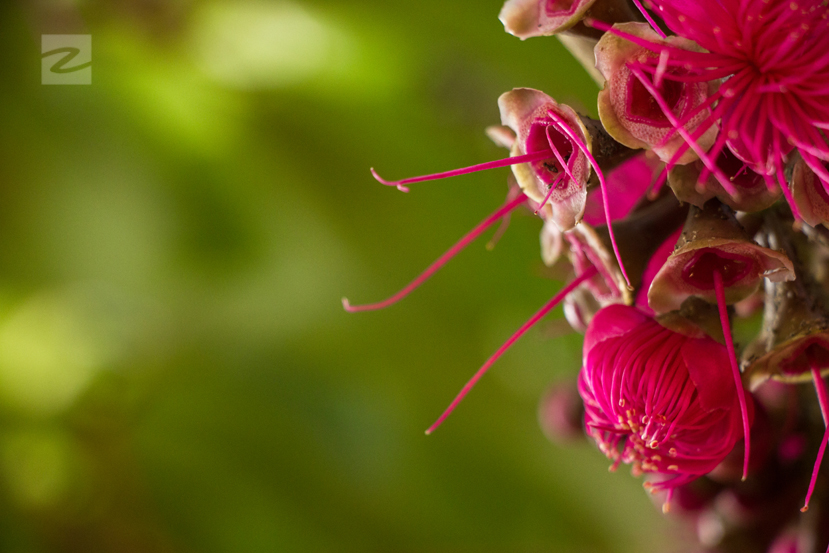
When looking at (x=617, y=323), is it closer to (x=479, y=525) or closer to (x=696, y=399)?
(x=696, y=399)

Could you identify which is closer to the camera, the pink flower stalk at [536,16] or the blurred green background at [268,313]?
the pink flower stalk at [536,16]

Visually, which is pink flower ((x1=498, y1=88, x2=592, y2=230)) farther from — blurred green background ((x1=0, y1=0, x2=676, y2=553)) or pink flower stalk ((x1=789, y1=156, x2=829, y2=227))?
blurred green background ((x1=0, y1=0, x2=676, y2=553))

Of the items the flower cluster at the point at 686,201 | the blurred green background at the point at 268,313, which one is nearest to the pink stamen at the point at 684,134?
the flower cluster at the point at 686,201

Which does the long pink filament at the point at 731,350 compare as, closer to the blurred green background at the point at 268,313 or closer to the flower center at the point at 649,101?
the flower center at the point at 649,101

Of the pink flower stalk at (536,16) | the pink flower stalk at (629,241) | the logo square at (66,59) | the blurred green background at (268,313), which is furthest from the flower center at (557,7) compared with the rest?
the logo square at (66,59)

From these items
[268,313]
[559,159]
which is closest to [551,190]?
[559,159]

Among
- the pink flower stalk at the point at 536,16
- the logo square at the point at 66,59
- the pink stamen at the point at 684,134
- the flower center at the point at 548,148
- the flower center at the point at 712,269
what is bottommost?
the logo square at the point at 66,59

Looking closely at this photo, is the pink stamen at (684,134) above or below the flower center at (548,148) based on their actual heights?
above

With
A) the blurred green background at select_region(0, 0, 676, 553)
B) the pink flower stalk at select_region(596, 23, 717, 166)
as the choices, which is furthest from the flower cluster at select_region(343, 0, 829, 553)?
the blurred green background at select_region(0, 0, 676, 553)
